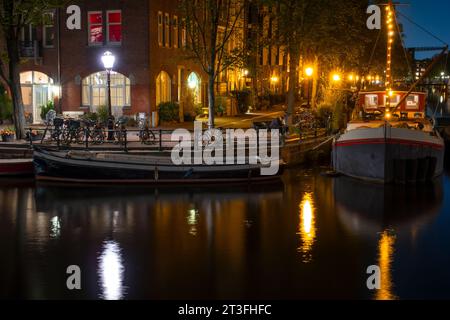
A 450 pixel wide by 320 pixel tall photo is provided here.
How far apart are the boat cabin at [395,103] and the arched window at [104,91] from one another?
1363cm

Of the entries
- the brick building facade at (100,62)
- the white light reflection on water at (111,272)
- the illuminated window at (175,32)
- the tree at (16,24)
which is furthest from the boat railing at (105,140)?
the illuminated window at (175,32)

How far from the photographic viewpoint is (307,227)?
24344 millimetres

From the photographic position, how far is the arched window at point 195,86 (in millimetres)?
53000

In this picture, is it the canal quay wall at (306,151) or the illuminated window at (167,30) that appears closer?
the canal quay wall at (306,151)

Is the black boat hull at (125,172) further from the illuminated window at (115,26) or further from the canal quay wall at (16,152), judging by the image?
the illuminated window at (115,26)

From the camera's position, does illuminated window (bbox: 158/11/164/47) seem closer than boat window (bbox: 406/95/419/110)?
No

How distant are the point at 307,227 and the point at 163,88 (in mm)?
25030

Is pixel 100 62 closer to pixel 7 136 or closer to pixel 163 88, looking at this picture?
pixel 163 88

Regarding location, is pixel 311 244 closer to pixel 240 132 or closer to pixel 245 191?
pixel 245 191

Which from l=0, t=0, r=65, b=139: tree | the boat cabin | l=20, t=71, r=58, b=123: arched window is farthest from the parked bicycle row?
l=20, t=71, r=58, b=123: arched window

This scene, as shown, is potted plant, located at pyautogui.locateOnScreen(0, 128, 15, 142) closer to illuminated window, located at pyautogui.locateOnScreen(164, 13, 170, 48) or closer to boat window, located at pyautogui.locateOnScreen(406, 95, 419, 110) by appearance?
illuminated window, located at pyautogui.locateOnScreen(164, 13, 170, 48)

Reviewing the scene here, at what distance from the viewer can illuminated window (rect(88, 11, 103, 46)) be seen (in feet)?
149

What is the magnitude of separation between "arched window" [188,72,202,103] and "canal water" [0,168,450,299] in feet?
70.1

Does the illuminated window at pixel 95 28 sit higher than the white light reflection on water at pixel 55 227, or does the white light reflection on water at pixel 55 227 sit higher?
the illuminated window at pixel 95 28
